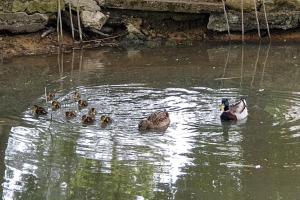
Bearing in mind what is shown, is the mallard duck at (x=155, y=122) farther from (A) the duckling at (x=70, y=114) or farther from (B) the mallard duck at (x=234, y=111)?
(A) the duckling at (x=70, y=114)

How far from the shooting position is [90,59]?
16625 millimetres

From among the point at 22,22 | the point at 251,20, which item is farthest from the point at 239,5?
the point at 22,22

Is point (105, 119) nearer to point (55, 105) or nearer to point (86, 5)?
point (55, 105)

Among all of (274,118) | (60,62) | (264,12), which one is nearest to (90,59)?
(60,62)

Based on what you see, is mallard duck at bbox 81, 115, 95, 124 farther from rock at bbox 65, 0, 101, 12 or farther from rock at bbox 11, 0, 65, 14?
rock at bbox 11, 0, 65, 14

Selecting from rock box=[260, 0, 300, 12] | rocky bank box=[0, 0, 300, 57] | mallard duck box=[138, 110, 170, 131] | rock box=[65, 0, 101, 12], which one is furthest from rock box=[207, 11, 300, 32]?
mallard duck box=[138, 110, 170, 131]

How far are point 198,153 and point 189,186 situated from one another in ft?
4.04

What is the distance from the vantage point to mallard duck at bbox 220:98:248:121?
33.7 ft

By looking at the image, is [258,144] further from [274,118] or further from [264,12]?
[264,12]

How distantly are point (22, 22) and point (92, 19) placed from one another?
208cm

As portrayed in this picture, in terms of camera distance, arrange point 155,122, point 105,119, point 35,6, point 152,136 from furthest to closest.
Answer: point 35,6 → point 105,119 → point 155,122 → point 152,136

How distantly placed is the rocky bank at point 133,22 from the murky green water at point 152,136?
8.45 ft

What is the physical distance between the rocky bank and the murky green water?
2576mm

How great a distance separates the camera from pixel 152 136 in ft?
31.6
